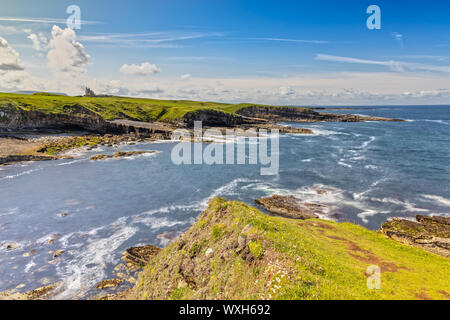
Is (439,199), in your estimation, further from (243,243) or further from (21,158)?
(21,158)

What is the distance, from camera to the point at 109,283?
73.8ft

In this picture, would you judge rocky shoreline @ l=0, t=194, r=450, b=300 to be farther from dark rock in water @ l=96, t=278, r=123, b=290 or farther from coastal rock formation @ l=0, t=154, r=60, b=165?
coastal rock formation @ l=0, t=154, r=60, b=165

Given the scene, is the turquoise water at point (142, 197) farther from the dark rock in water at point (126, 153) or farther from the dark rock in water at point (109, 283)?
the dark rock in water at point (126, 153)

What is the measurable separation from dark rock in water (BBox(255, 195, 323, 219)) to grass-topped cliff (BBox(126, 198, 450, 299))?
14694 mm

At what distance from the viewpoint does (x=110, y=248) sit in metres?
28.6

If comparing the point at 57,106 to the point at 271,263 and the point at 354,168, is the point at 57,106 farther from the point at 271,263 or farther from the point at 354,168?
the point at 271,263

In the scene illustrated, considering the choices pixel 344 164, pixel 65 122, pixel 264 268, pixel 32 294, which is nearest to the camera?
pixel 264 268

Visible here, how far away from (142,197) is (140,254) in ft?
63.9

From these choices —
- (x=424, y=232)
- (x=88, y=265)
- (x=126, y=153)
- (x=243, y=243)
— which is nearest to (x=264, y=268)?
(x=243, y=243)

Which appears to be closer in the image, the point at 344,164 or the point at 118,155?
the point at 344,164

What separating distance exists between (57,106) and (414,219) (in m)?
131

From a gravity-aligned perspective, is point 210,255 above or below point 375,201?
above

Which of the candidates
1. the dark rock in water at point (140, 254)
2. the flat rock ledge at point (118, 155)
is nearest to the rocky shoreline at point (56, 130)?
the flat rock ledge at point (118, 155)

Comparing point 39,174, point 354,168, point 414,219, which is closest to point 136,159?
point 39,174
